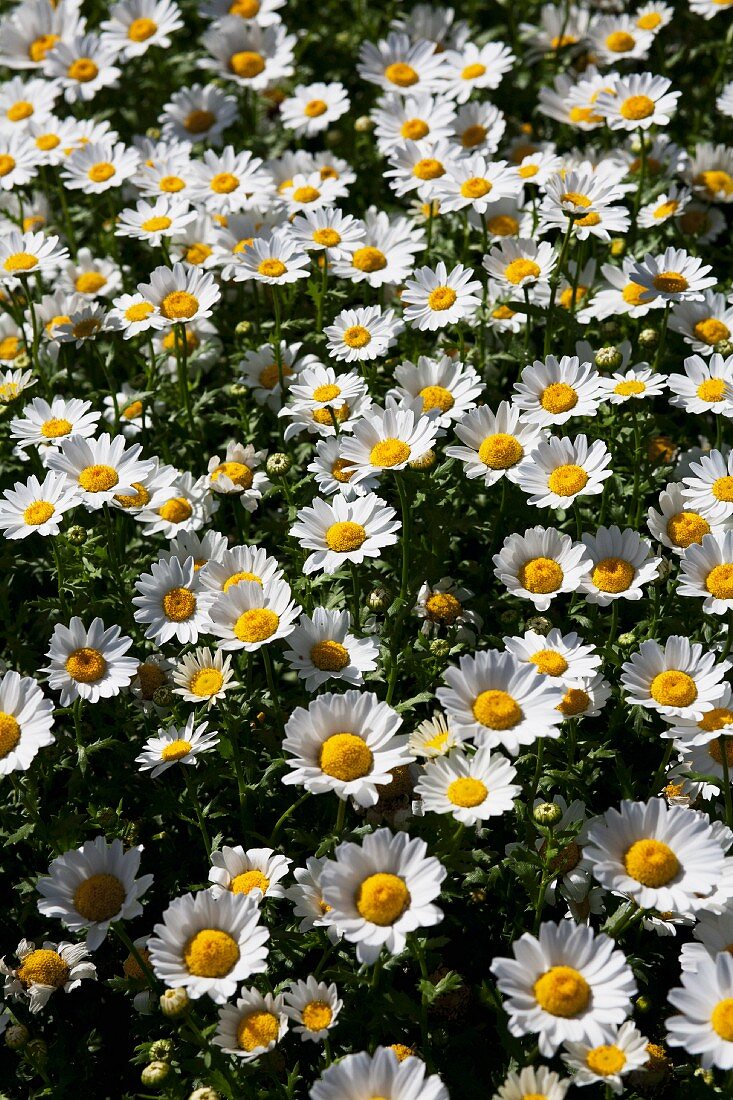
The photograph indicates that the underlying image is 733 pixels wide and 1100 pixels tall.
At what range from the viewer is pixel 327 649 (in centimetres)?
394

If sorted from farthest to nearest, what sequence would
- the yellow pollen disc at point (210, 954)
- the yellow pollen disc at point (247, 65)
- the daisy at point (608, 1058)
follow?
the yellow pollen disc at point (247, 65)
the yellow pollen disc at point (210, 954)
the daisy at point (608, 1058)

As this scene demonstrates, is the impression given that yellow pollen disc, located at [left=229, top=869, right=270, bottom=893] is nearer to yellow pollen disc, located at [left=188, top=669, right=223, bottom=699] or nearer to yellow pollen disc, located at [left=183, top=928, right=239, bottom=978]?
yellow pollen disc, located at [left=183, top=928, right=239, bottom=978]

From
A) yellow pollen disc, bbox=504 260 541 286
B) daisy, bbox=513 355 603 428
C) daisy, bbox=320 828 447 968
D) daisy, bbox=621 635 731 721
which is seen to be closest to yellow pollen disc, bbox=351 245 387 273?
yellow pollen disc, bbox=504 260 541 286

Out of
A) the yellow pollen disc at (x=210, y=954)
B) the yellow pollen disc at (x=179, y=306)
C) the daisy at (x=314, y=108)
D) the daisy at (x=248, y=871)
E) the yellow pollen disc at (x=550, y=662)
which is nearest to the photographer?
the yellow pollen disc at (x=210, y=954)

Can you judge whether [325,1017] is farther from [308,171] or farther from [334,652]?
[308,171]

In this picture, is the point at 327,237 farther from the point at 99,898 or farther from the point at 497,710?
the point at 99,898

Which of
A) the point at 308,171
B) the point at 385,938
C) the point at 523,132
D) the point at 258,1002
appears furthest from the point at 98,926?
the point at 523,132

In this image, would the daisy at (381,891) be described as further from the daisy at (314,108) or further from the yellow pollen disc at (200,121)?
the yellow pollen disc at (200,121)

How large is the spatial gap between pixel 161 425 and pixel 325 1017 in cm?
265

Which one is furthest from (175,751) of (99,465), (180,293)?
(180,293)

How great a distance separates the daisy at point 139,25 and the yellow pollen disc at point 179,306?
2.40 meters

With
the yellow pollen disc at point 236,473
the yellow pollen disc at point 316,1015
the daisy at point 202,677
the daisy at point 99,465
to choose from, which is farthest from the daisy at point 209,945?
the yellow pollen disc at point 236,473

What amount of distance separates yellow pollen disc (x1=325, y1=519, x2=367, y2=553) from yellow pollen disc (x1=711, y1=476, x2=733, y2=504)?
1300 millimetres

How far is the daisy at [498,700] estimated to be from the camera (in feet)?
11.6
